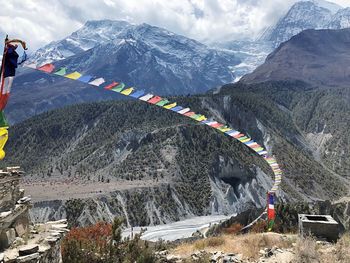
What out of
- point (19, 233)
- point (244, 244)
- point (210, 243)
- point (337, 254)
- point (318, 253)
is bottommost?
point (210, 243)

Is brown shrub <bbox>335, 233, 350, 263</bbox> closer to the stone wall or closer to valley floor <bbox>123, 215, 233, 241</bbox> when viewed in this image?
the stone wall

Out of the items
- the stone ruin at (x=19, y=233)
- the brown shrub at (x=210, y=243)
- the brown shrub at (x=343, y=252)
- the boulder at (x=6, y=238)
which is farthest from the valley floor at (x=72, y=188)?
the brown shrub at (x=343, y=252)

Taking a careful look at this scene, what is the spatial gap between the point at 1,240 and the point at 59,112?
157020mm

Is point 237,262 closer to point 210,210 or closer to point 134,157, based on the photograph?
point 210,210

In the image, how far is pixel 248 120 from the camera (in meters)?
136

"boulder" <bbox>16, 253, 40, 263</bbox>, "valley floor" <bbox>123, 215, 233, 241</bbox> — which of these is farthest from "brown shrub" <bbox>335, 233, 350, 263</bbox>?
"valley floor" <bbox>123, 215, 233, 241</bbox>

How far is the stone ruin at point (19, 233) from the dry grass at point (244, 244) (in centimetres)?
634

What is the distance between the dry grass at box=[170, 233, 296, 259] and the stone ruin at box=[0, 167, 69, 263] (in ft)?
20.8

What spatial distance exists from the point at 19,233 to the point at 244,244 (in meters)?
9.53

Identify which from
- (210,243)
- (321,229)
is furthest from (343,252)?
(210,243)

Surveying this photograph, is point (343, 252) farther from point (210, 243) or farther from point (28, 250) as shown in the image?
point (28, 250)

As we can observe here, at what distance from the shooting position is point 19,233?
592 inches

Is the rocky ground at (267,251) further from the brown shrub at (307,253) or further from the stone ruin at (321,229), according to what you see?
the stone ruin at (321,229)

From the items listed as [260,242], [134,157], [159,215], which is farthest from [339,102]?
[260,242]
